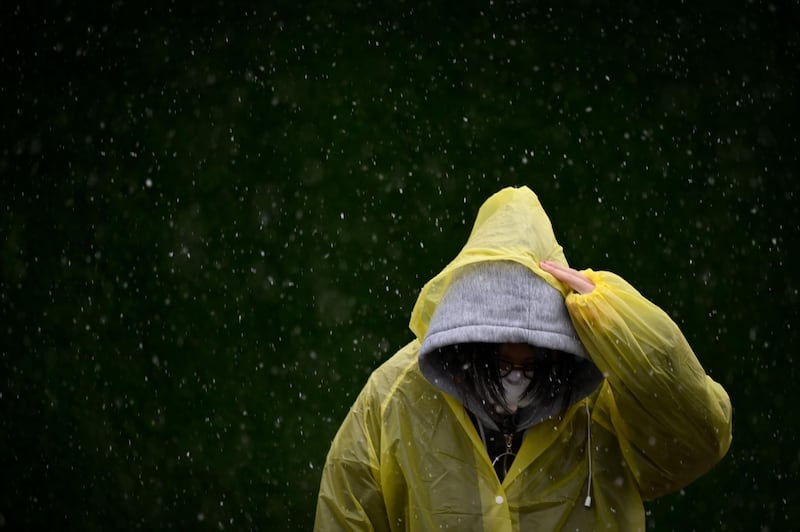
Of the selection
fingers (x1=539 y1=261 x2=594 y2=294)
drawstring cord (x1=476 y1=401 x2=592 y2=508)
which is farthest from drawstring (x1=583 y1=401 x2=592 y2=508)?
fingers (x1=539 y1=261 x2=594 y2=294)

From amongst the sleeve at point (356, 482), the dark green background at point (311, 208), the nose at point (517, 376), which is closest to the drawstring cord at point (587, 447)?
the nose at point (517, 376)

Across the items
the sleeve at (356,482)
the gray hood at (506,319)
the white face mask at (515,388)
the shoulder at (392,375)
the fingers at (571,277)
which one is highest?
the fingers at (571,277)

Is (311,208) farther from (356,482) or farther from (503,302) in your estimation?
(503,302)

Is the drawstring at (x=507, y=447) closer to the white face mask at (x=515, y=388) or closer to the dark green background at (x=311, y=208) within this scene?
the white face mask at (x=515, y=388)

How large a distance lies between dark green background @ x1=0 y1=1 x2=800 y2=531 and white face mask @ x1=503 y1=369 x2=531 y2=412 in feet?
6.38

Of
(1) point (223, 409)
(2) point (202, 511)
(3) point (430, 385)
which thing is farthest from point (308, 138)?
(3) point (430, 385)

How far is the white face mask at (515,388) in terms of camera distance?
2.57 meters

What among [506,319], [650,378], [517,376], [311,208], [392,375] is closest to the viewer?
[650,378]

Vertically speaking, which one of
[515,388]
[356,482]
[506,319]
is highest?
[506,319]

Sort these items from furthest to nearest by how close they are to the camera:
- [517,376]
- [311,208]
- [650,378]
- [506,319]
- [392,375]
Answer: [311,208] < [392,375] < [517,376] < [506,319] < [650,378]

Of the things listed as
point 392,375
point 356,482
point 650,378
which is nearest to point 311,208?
point 392,375

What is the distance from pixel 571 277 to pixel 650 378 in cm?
28

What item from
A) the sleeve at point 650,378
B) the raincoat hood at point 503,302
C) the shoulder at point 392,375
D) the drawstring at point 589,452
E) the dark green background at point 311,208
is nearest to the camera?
the sleeve at point 650,378

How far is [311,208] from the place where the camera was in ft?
14.9
